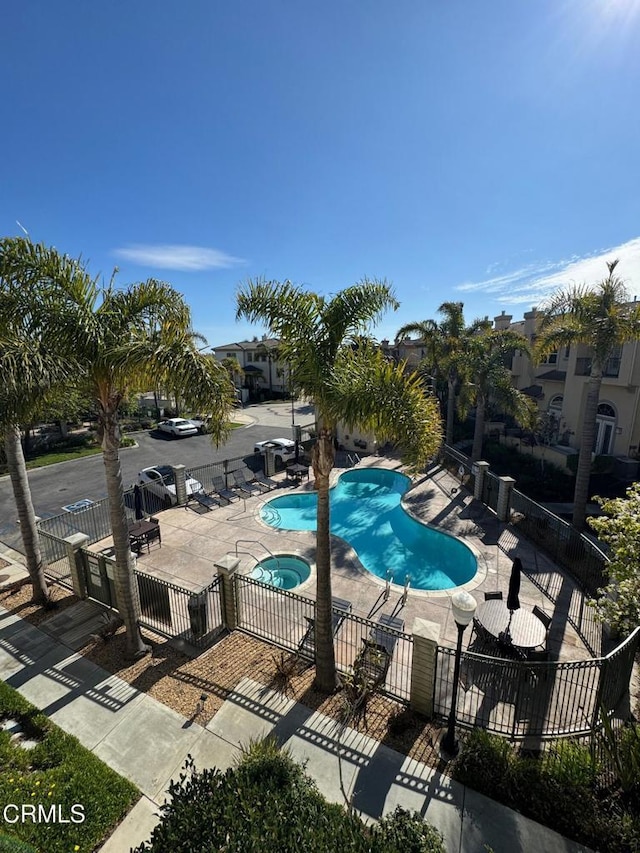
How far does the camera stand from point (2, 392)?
19.4ft

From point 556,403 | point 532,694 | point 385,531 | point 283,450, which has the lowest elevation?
point 385,531

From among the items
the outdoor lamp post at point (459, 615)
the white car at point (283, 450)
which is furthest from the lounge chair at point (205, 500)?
the outdoor lamp post at point (459, 615)

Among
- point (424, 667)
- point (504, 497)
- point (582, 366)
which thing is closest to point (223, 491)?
point (504, 497)

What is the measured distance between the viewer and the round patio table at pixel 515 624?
7.94 m

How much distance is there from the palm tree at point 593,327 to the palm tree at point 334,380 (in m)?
10.5

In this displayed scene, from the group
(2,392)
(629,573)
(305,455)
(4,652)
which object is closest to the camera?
(2,392)

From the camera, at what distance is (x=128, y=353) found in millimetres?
6336

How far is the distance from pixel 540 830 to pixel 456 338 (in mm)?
22440

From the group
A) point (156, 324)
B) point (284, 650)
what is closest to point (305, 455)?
point (284, 650)

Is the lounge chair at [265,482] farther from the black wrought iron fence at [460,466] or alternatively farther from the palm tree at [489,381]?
the palm tree at [489,381]

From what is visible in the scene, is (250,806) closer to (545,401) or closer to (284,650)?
(284,650)

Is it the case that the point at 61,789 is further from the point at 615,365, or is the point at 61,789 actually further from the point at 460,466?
the point at 615,365

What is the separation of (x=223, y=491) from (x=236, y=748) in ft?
40.4

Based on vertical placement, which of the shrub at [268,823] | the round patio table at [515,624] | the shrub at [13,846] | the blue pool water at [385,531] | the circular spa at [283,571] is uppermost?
the shrub at [268,823]
